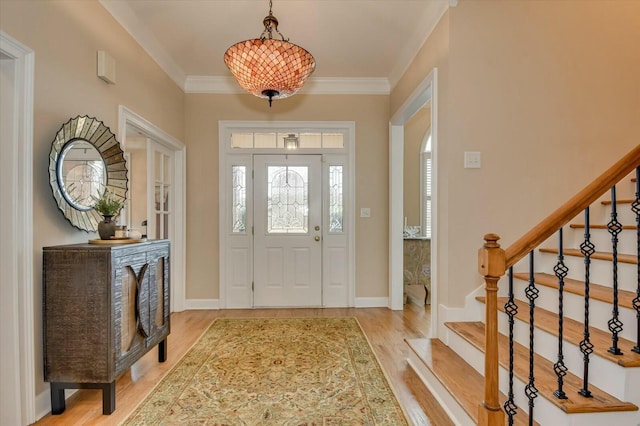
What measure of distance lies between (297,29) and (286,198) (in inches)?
77.1

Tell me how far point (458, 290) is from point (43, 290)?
2753 millimetres

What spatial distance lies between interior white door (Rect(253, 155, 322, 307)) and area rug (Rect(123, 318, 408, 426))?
100 centimetres

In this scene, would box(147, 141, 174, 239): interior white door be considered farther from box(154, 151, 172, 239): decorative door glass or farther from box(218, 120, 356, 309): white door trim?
box(218, 120, 356, 309): white door trim

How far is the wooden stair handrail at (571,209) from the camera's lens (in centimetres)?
153

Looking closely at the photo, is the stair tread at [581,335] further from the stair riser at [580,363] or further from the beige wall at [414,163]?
the beige wall at [414,163]

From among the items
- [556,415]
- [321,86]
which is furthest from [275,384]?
[321,86]

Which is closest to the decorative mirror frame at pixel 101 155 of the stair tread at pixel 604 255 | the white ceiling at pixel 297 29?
the white ceiling at pixel 297 29

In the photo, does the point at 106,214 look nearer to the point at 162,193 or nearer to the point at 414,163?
the point at 162,193

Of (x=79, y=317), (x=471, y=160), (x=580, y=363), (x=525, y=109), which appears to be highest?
(x=525, y=109)

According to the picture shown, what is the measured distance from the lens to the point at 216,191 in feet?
14.4

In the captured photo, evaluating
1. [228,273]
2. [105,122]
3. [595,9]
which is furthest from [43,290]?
[595,9]

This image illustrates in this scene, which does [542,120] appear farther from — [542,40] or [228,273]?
[228,273]

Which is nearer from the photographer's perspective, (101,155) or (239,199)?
(101,155)

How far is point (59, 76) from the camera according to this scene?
2.16 metres
